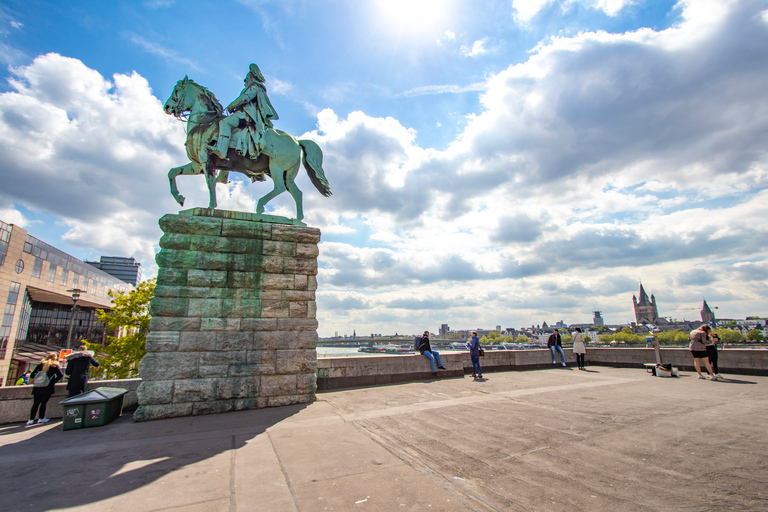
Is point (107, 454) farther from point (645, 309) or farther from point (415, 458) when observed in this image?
point (645, 309)

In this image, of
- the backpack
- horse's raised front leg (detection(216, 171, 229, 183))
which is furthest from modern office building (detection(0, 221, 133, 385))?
horse's raised front leg (detection(216, 171, 229, 183))

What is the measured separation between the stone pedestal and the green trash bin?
591 millimetres

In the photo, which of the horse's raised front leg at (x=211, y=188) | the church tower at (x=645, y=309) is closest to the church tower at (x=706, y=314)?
the church tower at (x=645, y=309)

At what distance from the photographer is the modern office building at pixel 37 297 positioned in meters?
38.6

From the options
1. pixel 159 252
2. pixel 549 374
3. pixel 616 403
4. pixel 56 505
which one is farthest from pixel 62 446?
pixel 549 374

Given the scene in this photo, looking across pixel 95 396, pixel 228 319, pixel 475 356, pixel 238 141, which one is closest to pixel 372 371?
pixel 475 356

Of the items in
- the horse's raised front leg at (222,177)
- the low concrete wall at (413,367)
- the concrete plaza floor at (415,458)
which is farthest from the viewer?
the horse's raised front leg at (222,177)

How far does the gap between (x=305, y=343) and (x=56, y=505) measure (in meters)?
5.05

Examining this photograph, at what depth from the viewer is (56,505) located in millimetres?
3500

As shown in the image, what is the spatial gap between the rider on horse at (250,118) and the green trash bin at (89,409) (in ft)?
19.4

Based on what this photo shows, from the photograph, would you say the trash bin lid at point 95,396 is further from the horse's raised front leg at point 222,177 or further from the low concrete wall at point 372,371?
the horse's raised front leg at point 222,177

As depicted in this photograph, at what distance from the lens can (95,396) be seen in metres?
6.93

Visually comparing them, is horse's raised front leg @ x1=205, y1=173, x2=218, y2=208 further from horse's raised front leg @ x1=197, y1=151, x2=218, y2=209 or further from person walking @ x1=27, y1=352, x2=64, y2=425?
person walking @ x1=27, y1=352, x2=64, y2=425

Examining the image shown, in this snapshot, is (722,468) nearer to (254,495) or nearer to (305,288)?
(254,495)
